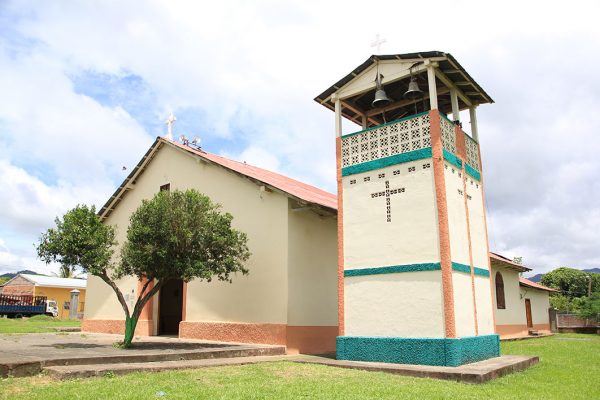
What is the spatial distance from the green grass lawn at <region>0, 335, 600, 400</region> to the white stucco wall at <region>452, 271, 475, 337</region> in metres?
1.35

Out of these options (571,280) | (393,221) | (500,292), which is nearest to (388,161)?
(393,221)

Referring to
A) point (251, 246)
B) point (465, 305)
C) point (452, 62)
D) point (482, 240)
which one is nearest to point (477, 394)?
point (465, 305)

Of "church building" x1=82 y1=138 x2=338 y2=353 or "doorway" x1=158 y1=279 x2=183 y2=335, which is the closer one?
"church building" x1=82 y1=138 x2=338 y2=353

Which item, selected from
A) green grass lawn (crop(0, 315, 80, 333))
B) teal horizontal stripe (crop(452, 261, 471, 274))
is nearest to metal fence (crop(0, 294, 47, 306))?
green grass lawn (crop(0, 315, 80, 333))

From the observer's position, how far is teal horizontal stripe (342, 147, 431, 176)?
38.3 feet

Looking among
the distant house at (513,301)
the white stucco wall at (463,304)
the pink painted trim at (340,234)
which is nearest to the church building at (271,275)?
the pink painted trim at (340,234)

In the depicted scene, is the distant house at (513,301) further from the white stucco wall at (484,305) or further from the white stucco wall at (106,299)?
the white stucco wall at (106,299)

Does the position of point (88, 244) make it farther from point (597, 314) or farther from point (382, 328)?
point (597, 314)

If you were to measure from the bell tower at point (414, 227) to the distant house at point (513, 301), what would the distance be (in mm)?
10125

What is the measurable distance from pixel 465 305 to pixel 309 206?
493cm

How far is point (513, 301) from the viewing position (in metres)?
24.9

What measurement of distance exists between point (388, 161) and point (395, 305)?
11.4ft

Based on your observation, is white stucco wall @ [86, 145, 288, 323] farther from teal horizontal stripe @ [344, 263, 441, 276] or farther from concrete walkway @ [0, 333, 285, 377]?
teal horizontal stripe @ [344, 263, 441, 276]

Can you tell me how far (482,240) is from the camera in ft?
42.4
